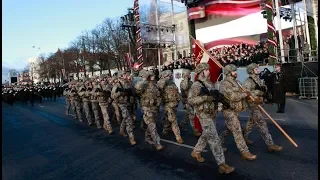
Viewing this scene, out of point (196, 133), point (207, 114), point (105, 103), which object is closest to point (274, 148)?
point (207, 114)

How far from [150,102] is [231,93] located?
2323 millimetres

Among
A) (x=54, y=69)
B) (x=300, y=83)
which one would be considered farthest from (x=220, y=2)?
(x=54, y=69)

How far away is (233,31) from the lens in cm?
3281

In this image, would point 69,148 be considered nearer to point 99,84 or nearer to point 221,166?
point 99,84

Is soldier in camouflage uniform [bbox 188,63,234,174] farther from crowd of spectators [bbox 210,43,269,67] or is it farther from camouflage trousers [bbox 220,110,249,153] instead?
crowd of spectators [bbox 210,43,269,67]

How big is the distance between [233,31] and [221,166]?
2911 centimetres

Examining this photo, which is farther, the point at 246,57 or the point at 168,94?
the point at 246,57

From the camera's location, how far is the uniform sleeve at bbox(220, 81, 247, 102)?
234 inches

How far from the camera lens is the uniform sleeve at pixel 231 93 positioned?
5934 mm

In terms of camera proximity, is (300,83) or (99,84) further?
(300,83)

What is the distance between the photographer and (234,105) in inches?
237

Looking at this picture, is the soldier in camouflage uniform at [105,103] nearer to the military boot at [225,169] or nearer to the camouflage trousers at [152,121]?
the camouflage trousers at [152,121]

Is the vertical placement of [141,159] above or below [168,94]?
below

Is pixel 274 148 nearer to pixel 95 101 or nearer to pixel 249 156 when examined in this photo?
pixel 249 156
